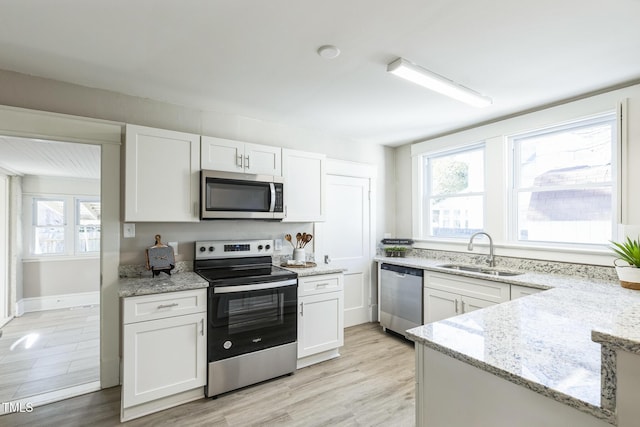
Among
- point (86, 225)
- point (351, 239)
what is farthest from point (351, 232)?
point (86, 225)

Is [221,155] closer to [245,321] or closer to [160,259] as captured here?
[160,259]

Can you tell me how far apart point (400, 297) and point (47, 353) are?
3.74 meters

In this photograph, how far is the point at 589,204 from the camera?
2.68 meters

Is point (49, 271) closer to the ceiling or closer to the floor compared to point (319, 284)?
closer to the floor

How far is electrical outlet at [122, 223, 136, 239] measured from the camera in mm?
2586

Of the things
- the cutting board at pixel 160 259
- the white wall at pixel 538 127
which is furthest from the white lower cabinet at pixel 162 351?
the white wall at pixel 538 127

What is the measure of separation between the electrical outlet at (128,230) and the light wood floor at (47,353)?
4.14 ft

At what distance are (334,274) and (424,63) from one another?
1.96 m

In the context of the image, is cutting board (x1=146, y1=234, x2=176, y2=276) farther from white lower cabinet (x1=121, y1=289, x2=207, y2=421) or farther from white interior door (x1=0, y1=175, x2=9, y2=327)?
white interior door (x1=0, y1=175, x2=9, y2=327)

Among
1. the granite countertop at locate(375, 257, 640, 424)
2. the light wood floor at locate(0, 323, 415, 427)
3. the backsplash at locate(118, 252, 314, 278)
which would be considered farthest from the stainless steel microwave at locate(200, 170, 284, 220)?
the granite countertop at locate(375, 257, 640, 424)

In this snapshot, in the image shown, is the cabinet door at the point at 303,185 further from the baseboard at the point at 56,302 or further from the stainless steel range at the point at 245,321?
the baseboard at the point at 56,302

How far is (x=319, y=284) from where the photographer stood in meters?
2.91

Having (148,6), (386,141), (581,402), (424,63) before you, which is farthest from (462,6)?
(386,141)

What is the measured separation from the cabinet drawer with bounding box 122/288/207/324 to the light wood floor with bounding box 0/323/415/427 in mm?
704
